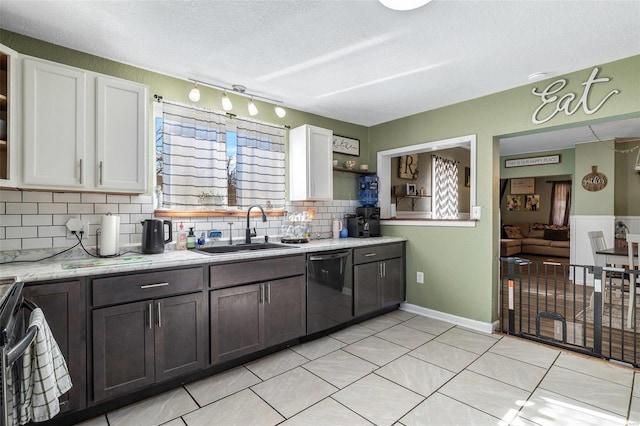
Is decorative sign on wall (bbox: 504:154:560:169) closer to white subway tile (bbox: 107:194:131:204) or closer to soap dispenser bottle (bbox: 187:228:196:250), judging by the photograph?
soap dispenser bottle (bbox: 187:228:196:250)

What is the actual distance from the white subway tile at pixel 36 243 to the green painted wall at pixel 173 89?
4.25 ft

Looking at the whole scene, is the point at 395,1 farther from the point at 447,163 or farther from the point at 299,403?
the point at 447,163

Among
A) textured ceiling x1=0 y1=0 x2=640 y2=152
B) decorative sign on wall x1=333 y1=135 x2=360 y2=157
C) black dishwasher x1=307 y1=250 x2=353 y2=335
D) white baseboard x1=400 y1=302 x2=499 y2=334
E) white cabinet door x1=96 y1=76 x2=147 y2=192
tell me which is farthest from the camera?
decorative sign on wall x1=333 y1=135 x2=360 y2=157

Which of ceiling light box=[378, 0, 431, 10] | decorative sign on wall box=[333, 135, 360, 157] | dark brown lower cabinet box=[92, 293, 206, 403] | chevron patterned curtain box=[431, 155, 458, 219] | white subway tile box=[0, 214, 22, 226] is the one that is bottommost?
dark brown lower cabinet box=[92, 293, 206, 403]

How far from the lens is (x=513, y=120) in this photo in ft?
10.4

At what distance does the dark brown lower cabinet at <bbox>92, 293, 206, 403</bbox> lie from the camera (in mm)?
1923

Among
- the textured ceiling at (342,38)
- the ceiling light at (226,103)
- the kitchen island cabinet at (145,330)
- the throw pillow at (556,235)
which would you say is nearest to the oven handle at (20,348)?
the kitchen island cabinet at (145,330)

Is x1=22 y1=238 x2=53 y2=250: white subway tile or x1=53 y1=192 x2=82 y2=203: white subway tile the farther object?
x1=53 y1=192 x2=82 y2=203: white subway tile

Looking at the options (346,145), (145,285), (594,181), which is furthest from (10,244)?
(594,181)

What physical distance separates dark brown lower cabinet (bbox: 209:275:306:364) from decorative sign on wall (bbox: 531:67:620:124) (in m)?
2.67

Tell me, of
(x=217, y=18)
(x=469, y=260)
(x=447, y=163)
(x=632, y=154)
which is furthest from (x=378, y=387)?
(x=632, y=154)

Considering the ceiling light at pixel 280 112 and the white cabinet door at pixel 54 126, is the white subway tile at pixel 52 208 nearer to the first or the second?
the white cabinet door at pixel 54 126

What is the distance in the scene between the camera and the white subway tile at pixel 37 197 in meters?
2.21

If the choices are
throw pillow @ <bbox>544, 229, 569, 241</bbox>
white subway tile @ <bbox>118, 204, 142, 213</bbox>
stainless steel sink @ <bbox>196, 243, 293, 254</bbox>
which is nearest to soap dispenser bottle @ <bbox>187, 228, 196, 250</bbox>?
stainless steel sink @ <bbox>196, 243, 293, 254</bbox>
